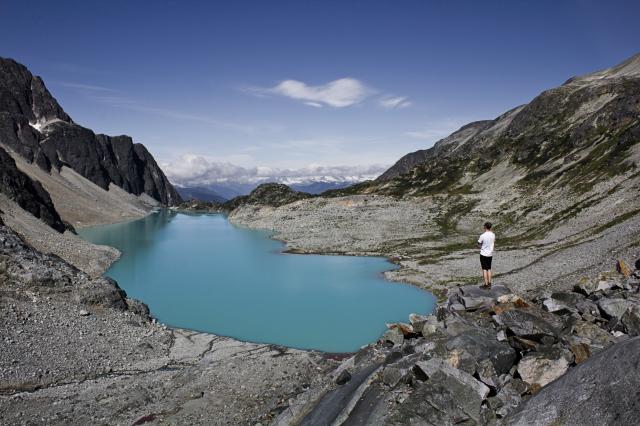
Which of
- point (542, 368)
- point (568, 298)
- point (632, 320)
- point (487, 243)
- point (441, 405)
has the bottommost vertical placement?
point (441, 405)

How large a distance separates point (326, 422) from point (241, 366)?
40.5ft

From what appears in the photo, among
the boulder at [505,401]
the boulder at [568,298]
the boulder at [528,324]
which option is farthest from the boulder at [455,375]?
the boulder at [568,298]

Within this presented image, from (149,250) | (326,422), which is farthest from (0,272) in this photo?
(149,250)

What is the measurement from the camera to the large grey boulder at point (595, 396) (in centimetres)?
952

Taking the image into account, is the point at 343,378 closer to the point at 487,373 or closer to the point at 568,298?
the point at 487,373

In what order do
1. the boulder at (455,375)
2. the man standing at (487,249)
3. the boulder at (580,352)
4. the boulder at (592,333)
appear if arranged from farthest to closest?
the man standing at (487,249)
the boulder at (592,333)
the boulder at (580,352)
the boulder at (455,375)

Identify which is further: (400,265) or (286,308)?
(400,265)

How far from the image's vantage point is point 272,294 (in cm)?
5972

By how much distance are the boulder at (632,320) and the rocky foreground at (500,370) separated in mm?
32

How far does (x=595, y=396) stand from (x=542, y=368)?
3.17 m

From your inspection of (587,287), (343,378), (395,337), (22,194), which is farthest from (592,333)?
(22,194)

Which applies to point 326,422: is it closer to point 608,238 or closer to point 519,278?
point 519,278

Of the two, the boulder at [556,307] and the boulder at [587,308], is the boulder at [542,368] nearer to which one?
the boulder at [556,307]

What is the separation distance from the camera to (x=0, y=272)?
37.4 m
